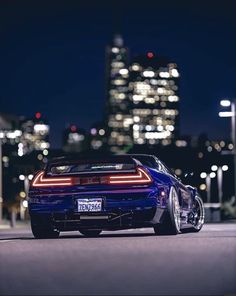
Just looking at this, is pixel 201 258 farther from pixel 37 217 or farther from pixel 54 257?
pixel 37 217

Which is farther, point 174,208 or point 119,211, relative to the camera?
point 174,208

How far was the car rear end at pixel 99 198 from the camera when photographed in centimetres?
1486

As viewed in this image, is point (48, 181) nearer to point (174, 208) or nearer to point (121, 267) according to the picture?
point (174, 208)

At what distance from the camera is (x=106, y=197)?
14945mm

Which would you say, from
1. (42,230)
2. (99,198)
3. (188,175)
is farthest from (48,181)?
(188,175)

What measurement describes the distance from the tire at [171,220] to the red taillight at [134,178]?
474 millimetres

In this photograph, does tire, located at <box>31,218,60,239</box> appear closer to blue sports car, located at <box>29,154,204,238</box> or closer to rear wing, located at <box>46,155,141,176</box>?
blue sports car, located at <box>29,154,204,238</box>

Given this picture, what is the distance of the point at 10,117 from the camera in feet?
214

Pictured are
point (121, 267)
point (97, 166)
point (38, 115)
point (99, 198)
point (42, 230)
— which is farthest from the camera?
point (38, 115)

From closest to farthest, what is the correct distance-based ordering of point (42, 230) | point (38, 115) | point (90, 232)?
point (42, 230), point (90, 232), point (38, 115)

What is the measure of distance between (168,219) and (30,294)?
7457mm

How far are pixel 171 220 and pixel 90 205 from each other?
1.30 metres

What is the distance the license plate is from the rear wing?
18.1 inches

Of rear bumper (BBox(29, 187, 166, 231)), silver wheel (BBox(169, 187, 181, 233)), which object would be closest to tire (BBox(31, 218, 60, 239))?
rear bumper (BBox(29, 187, 166, 231))
